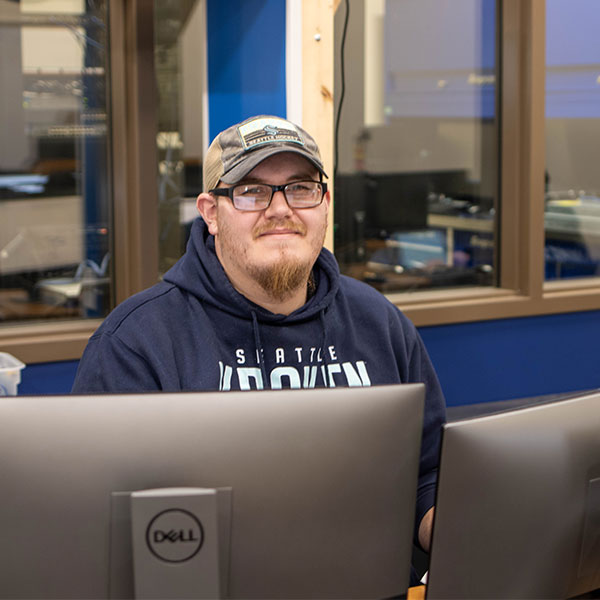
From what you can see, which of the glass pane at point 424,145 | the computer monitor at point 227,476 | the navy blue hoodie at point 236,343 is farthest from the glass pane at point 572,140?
the computer monitor at point 227,476

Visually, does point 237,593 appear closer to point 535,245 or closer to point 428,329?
point 428,329

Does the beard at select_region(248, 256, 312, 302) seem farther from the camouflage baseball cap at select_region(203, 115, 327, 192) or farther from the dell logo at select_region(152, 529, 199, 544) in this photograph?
the dell logo at select_region(152, 529, 199, 544)

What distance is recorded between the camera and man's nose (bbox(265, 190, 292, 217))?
1.56m

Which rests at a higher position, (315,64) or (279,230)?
(315,64)

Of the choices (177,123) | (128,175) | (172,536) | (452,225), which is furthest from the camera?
(452,225)

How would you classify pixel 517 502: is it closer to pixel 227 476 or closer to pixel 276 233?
pixel 227 476

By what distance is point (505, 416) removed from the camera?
0.97 metres

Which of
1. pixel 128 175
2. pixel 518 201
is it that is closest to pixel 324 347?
pixel 128 175

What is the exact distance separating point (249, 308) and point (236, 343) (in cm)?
7

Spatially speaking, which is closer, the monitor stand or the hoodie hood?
the monitor stand

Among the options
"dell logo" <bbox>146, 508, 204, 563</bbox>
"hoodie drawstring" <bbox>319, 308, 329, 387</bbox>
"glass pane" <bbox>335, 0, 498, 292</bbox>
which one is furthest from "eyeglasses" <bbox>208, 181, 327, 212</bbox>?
"glass pane" <bbox>335, 0, 498, 292</bbox>

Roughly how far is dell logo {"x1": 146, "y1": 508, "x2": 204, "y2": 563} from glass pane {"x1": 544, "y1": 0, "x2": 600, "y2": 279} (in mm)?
3099

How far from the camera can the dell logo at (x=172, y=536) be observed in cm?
87

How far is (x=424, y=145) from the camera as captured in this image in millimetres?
3703
